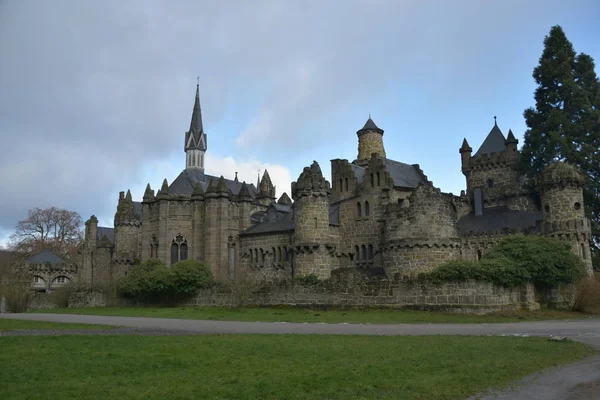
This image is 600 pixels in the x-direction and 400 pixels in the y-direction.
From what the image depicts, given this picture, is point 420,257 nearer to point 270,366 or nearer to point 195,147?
point 270,366

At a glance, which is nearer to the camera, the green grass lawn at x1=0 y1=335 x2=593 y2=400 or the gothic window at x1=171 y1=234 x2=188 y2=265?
the green grass lawn at x1=0 y1=335 x2=593 y2=400

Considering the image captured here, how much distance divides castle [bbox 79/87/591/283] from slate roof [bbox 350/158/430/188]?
199 millimetres

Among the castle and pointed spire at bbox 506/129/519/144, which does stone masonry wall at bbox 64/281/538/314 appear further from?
pointed spire at bbox 506/129/519/144

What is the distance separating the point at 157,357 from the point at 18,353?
3.98 metres

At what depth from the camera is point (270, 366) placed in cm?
1358

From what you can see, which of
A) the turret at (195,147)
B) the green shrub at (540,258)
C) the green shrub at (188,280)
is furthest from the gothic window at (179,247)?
the green shrub at (540,258)

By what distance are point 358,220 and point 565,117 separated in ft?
69.0

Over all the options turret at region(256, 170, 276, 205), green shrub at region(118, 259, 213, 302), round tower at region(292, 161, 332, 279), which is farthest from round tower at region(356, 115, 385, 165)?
green shrub at region(118, 259, 213, 302)

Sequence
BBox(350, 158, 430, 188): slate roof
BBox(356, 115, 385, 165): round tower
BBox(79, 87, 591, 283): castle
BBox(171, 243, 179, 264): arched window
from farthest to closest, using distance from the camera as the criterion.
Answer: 1. BBox(356, 115, 385, 165): round tower
2. BBox(171, 243, 179, 264): arched window
3. BBox(350, 158, 430, 188): slate roof
4. BBox(79, 87, 591, 283): castle

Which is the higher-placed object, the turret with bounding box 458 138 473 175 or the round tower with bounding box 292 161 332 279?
the turret with bounding box 458 138 473 175

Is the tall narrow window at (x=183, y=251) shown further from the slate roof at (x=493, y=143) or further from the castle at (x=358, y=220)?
the slate roof at (x=493, y=143)

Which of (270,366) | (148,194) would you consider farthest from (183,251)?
(270,366)

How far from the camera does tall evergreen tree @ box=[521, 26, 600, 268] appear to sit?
1997 inches

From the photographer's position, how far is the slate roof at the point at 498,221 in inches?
1967
